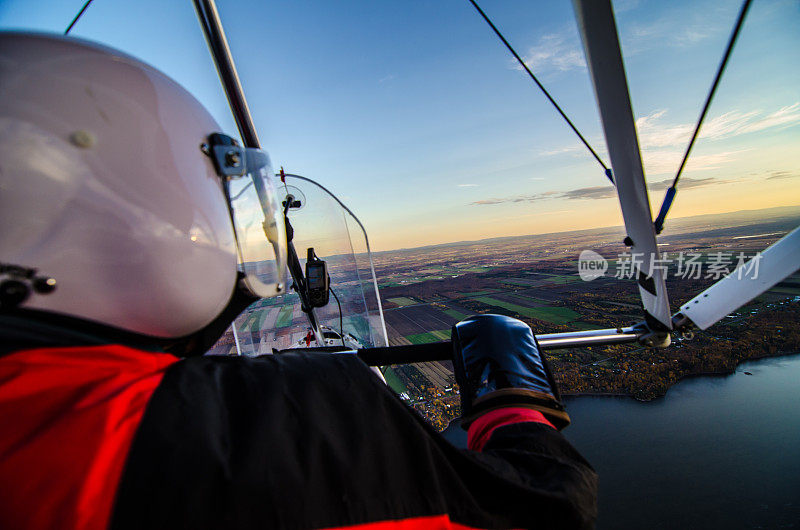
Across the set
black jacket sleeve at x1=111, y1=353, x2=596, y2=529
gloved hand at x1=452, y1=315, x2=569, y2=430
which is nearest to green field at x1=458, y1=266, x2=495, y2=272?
gloved hand at x1=452, y1=315, x2=569, y2=430

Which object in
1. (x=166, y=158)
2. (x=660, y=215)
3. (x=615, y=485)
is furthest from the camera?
(x=615, y=485)

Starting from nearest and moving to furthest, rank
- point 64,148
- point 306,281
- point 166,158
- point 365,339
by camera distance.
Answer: point 64,148
point 166,158
point 306,281
point 365,339

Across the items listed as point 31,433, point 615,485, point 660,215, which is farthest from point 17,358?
point 615,485

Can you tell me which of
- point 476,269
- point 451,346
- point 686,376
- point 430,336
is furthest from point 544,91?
point 476,269

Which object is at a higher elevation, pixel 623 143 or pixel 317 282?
pixel 623 143

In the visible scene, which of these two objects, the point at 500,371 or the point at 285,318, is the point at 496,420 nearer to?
the point at 500,371

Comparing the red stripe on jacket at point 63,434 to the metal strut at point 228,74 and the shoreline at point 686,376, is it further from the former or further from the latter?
the shoreline at point 686,376

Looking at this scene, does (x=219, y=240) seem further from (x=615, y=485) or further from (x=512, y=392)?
(x=615, y=485)
